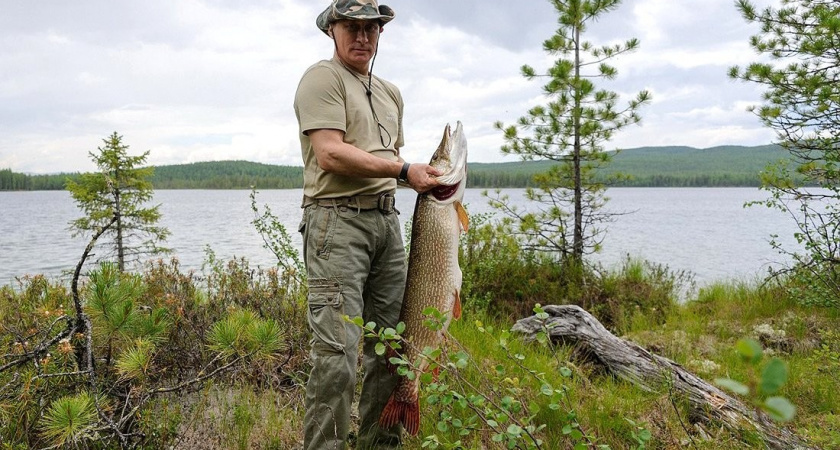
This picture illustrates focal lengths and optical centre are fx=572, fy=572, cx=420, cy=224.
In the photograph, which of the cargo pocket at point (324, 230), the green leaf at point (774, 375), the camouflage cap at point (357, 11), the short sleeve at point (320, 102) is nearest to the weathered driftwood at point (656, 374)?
the cargo pocket at point (324, 230)

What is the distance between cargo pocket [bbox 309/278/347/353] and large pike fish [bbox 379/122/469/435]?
1.54 ft

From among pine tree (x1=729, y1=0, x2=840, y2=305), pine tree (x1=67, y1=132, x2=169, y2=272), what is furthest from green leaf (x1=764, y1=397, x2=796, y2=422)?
pine tree (x1=67, y1=132, x2=169, y2=272)

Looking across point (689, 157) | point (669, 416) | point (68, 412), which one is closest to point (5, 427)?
point (68, 412)

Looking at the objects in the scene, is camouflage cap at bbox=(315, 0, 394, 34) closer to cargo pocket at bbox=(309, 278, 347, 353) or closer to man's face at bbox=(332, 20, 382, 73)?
man's face at bbox=(332, 20, 382, 73)

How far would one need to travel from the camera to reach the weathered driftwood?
3809 mm

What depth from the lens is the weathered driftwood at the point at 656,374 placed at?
12.5 feet

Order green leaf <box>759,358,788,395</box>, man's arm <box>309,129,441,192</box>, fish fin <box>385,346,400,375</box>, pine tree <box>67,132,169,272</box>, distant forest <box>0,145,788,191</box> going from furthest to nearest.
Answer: distant forest <box>0,145,788,191</box> → pine tree <box>67,132,169,272</box> → fish fin <box>385,346,400,375</box> → man's arm <box>309,129,441,192</box> → green leaf <box>759,358,788,395</box>

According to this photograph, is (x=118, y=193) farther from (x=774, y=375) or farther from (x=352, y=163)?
(x=774, y=375)

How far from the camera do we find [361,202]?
357cm

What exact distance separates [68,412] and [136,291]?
895mm

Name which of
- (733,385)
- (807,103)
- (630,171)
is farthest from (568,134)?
(630,171)

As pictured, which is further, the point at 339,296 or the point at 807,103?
the point at 807,103

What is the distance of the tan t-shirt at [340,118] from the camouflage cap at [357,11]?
281 millimetres

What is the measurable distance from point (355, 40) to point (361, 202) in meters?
1.02
